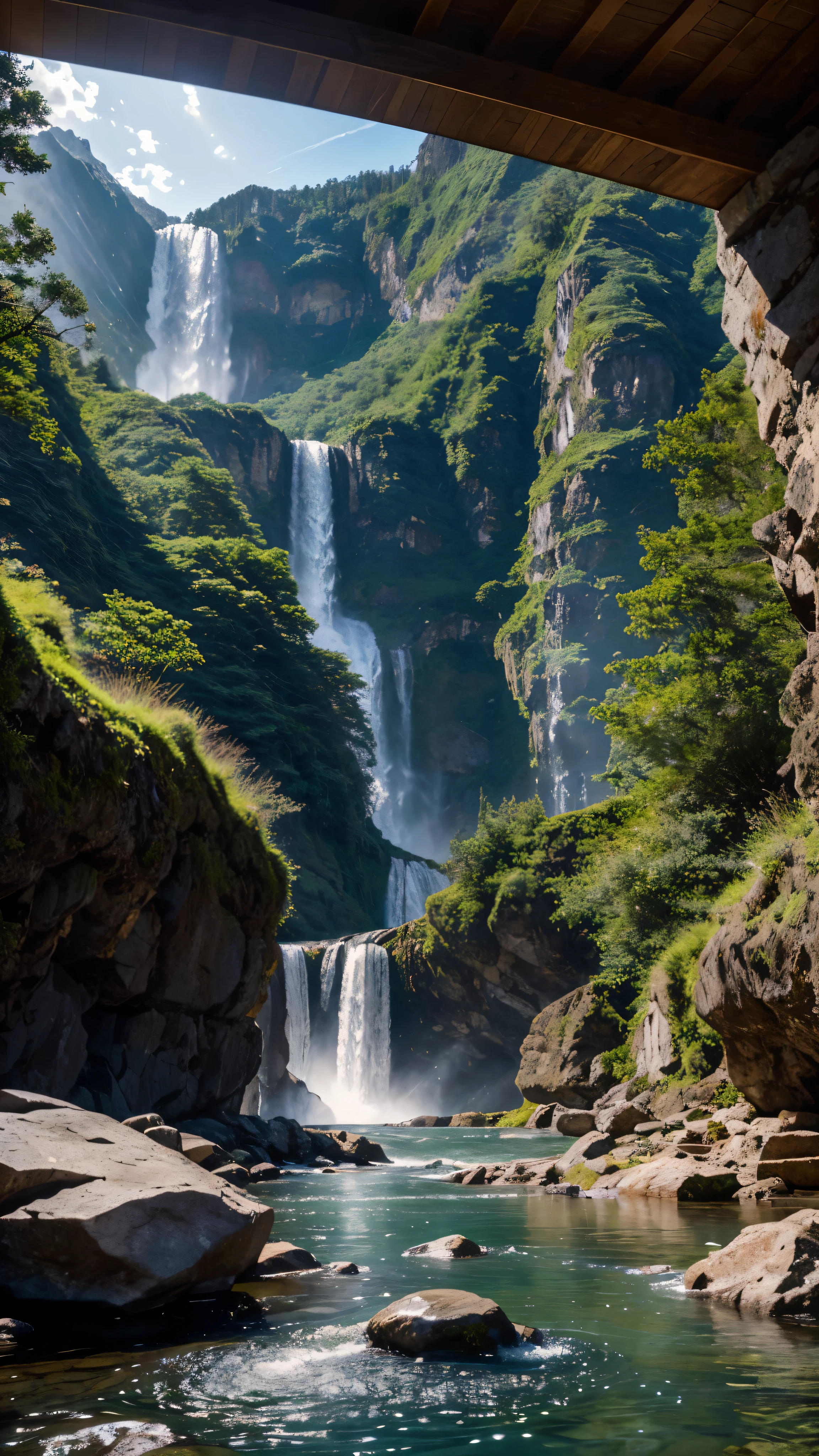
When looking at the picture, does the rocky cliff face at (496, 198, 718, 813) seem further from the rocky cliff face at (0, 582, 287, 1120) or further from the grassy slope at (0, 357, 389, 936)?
the rocky cliff face at (0, 582, 287, 1120)

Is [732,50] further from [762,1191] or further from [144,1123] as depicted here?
[762,1191]

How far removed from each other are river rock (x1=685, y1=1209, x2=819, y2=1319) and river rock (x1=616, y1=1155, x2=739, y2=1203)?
4.12 meters

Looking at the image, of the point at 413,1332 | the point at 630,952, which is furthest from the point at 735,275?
the point at 630,952

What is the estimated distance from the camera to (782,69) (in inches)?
191

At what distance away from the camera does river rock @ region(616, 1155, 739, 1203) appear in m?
10.3

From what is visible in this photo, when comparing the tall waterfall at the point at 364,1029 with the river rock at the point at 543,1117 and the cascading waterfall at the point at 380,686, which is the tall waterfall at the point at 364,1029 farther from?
the cascading waterfall at the point at 380,686

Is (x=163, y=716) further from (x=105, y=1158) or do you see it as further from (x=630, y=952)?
(x=630, y=952)

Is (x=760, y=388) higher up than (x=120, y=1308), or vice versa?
(x=760, y=388)

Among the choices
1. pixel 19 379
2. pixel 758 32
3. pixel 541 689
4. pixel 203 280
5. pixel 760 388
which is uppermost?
pixel 203 280

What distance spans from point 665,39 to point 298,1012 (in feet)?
104

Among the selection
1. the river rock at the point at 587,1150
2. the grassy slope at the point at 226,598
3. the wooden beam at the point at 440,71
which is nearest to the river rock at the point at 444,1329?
the wooden beam at the point at 440,71

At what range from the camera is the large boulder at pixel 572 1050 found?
2439 centimetres

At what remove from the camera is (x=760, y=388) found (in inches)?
245

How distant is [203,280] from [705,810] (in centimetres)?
8810
